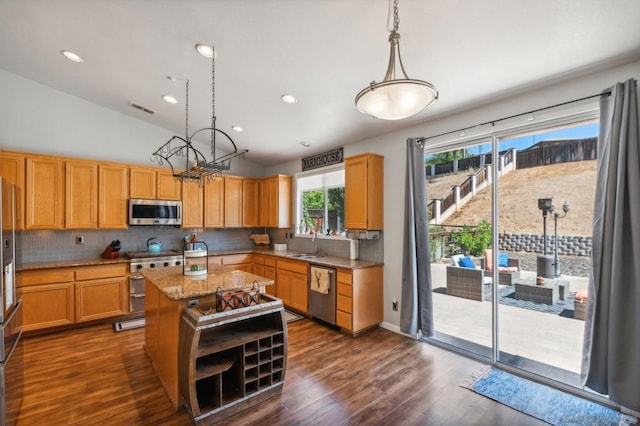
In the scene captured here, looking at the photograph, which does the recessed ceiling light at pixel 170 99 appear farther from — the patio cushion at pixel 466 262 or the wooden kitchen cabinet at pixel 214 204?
the patio cushion at pixel 466 262

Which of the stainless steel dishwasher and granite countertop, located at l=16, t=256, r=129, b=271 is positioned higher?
granite countertop, located at l=16, t=256, r=129, b=271

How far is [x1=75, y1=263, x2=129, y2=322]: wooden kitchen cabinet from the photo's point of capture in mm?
3975

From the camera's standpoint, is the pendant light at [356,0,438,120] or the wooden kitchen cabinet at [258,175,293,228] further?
the wooden kitchen cabinet at [258,175,293,228]

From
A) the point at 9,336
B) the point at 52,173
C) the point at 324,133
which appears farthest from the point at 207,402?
the point at 52,173

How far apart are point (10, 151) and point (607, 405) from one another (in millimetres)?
6674

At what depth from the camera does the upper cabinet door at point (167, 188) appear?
15.8ft

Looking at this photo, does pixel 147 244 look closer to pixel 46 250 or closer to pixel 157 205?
pixel 157 205

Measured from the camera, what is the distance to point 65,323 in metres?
3.87

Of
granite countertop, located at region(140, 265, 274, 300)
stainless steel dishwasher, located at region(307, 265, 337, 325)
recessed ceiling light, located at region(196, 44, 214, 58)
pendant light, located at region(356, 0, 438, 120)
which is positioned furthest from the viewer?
stainless steel dishwasher, located at region(307, 265, 337, 325)

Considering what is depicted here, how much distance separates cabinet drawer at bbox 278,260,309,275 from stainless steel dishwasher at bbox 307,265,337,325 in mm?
150

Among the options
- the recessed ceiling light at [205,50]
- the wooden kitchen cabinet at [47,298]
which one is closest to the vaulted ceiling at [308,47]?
the recessed ceiling light at [205,50]

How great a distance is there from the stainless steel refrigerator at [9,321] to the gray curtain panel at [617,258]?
4.12 metres

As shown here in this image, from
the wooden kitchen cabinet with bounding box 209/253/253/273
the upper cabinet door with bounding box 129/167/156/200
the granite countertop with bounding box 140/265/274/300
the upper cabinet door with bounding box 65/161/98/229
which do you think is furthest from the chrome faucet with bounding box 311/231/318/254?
the upper cabinet door with bounding box 65/161/98/229

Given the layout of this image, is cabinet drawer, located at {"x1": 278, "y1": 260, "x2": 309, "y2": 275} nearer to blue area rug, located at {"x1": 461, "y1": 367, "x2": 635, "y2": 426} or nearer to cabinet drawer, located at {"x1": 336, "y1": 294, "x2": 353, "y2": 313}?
cabinet drawer, located at {"x1": 336, "y1": 294, "x2": 353, "y2": 313}
